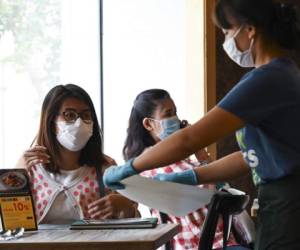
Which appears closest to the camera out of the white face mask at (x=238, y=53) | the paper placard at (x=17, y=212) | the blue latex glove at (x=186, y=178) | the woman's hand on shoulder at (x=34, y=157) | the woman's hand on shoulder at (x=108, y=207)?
the white face mask at (x=238, y=53)

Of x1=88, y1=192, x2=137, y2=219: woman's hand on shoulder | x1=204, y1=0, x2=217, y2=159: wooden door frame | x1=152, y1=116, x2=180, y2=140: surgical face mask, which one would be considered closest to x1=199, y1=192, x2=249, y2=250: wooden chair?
x1=88, y1=192, x2=137, y2=219: woman's hand on shoulder

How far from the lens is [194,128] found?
4.39 ft

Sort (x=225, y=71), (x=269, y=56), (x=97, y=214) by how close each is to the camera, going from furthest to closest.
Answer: (x=225, y=71)
(x=97, y=214)
(x=269, y=56)

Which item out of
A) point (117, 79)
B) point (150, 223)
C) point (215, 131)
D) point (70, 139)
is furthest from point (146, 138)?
point (215, 131)

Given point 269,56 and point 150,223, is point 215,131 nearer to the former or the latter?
point 269,56

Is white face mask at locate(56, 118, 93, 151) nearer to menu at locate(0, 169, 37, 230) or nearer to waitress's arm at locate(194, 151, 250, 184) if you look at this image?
menu at locate(0, 169, 37, 230)

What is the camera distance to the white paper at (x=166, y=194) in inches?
63.8

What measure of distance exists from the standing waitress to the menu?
48 centimetres

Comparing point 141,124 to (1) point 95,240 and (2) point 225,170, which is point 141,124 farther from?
(1) point 95,240

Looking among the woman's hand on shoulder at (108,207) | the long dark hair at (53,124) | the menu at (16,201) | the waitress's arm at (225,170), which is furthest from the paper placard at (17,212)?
the waitress's arm at (225,170)

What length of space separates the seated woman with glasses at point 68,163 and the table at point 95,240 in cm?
34

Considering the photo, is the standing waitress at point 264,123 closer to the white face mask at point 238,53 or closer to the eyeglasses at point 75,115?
the white face mask at point 238,53

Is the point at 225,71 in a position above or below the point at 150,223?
above

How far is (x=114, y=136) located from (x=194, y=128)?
228cm
